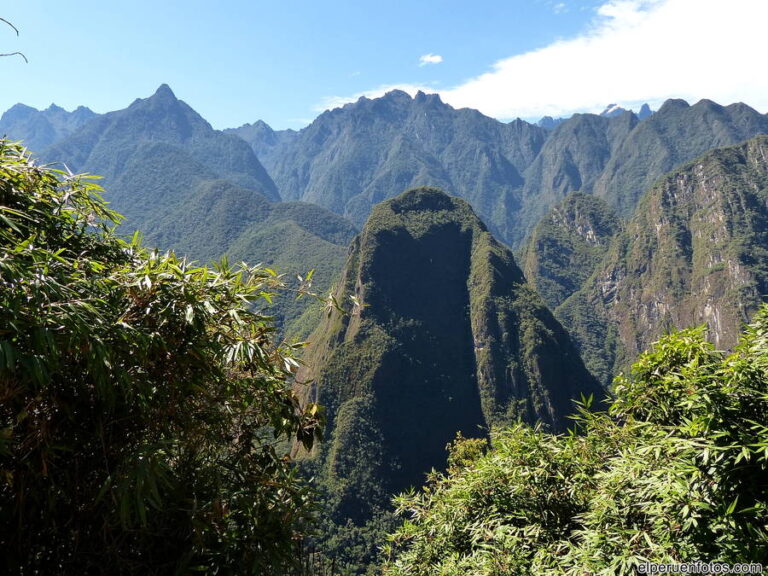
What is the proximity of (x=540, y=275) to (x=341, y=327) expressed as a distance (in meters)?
101

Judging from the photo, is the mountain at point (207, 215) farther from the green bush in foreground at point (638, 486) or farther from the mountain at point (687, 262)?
the green bush in foreground at point (638, 486)

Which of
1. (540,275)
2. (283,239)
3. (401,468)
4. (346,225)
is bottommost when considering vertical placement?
(401,468)

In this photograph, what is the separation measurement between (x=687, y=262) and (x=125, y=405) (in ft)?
441

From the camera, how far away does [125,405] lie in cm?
243

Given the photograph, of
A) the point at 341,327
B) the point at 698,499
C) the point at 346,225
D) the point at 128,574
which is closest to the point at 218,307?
the point at 128,574

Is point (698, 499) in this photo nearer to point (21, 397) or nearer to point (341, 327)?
point (21, 397)

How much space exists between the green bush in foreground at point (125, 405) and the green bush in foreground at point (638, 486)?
8.70 feet

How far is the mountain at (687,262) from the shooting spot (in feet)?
321

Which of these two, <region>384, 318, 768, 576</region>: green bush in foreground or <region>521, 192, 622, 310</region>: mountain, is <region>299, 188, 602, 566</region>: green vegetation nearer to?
<region>384, 318, 768, 576</region>: green bush in foreground

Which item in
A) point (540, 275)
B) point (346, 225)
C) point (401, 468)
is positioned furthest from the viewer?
point (346, 225)

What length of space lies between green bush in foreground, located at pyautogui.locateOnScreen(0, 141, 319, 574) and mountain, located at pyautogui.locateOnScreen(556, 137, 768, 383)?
108137mm

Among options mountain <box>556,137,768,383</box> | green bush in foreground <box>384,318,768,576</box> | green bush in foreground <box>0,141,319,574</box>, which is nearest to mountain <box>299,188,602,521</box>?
mountain <box>556,137,768,383</box>

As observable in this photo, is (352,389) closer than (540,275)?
Yes

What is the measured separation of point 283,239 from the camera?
4963 inches
